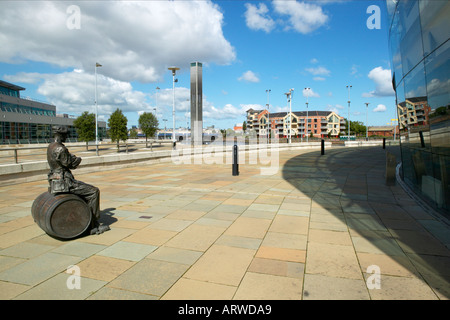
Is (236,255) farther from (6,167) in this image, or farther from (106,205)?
(6,167)

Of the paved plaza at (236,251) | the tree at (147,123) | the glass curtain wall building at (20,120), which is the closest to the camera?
the paved plaza at (236,251)

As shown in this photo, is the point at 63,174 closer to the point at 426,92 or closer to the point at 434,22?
the point at 434,22

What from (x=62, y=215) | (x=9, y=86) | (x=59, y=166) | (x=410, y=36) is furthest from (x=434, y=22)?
(x=9, y=86)

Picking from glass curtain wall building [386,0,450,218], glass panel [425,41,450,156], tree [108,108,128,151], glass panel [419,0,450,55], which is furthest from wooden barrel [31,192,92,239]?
tree [108,108,128,151]

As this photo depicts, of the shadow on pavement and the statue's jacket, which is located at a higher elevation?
the statue's jacket

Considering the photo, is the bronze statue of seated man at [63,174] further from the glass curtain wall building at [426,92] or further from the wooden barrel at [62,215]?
the glass curtain wall building at [426,92]

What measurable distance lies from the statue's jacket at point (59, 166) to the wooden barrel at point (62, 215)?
0.13 m

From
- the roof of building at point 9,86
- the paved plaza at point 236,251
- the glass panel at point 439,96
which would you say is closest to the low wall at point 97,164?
the paved plaza at point 236,251

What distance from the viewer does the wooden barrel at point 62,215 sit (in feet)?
15.1

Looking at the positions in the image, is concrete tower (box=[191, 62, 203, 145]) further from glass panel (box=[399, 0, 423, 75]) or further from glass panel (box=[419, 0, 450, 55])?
glass panel (box=[419, 0, 450, 55])

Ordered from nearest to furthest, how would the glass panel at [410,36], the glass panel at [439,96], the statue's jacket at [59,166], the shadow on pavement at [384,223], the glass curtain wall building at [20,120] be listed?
the shadow on pavement at [384,223]
the statue's jacket at [59,166]
the glass panel at [439,96]
the glass panel at [410,36]
the glass curtain wall building at [20,120]

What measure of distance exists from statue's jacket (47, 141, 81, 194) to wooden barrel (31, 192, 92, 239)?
13 cm

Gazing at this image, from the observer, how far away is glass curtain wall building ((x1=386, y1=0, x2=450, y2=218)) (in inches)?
246
